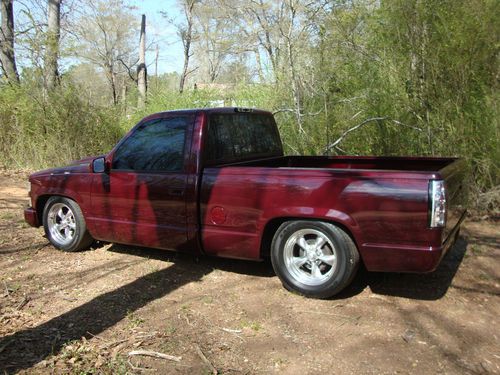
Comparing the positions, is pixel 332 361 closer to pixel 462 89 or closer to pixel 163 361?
pixel 163 361

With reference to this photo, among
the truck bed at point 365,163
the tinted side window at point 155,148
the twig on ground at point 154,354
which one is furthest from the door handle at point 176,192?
the twig on ground at point 154,354

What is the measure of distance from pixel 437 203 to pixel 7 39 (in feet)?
53.7

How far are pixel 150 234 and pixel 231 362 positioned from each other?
2173mm

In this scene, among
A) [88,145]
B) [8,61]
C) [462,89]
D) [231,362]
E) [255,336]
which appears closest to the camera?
[231,362]

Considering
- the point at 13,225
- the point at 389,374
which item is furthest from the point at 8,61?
the point at 389,374

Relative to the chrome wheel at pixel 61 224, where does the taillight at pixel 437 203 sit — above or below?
above

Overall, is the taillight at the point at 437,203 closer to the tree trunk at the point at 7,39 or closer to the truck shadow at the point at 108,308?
the truck shadow at the point at 108,308

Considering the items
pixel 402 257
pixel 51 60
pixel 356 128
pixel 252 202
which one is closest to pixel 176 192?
pixel 252 202

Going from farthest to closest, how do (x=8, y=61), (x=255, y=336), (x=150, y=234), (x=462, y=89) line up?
1. (x=8, y=61)
2. (x=462, y=89)
3. (x=150, y=234)
4. (x=255, y=336)

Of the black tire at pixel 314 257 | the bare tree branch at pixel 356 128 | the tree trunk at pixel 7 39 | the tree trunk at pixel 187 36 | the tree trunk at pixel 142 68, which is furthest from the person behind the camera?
the tree trunk at pixel 187 36

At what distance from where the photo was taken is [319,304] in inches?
175

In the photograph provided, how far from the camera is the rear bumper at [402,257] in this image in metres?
3.94

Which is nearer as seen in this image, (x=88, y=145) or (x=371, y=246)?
(x=371, y=246)

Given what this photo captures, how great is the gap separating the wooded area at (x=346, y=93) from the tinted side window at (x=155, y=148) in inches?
161
